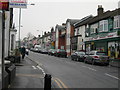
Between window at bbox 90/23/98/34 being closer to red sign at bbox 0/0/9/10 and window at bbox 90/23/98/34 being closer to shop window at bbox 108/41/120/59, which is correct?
shop window at bbox 108/41/120/59

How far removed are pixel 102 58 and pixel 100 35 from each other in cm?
1203

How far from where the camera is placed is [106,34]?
3228 centimetres

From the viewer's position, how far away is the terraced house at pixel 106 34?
29.0m

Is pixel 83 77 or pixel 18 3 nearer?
pixel 18 3

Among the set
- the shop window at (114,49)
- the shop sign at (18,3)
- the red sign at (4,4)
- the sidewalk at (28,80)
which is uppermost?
the shop sign at (18,3)

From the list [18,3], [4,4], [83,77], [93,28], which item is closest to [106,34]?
[93,28]

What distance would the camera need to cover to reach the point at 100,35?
113 ft

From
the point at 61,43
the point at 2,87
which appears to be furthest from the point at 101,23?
the point at 61,43

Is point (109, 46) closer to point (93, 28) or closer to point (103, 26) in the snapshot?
point (103, 26)

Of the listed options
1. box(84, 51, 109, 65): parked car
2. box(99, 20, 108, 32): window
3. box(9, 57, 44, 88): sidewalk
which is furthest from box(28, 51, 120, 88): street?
box(99, 20, 108, 32): window

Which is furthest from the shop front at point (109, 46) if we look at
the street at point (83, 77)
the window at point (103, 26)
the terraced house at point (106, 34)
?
the street at point (83, 77)

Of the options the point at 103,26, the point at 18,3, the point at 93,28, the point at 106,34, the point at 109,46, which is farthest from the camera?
the point at 93,28

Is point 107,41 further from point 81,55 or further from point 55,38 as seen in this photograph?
point 55,38

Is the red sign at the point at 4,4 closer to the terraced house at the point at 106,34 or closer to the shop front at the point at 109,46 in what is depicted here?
the terraced house at the point at 106,34
